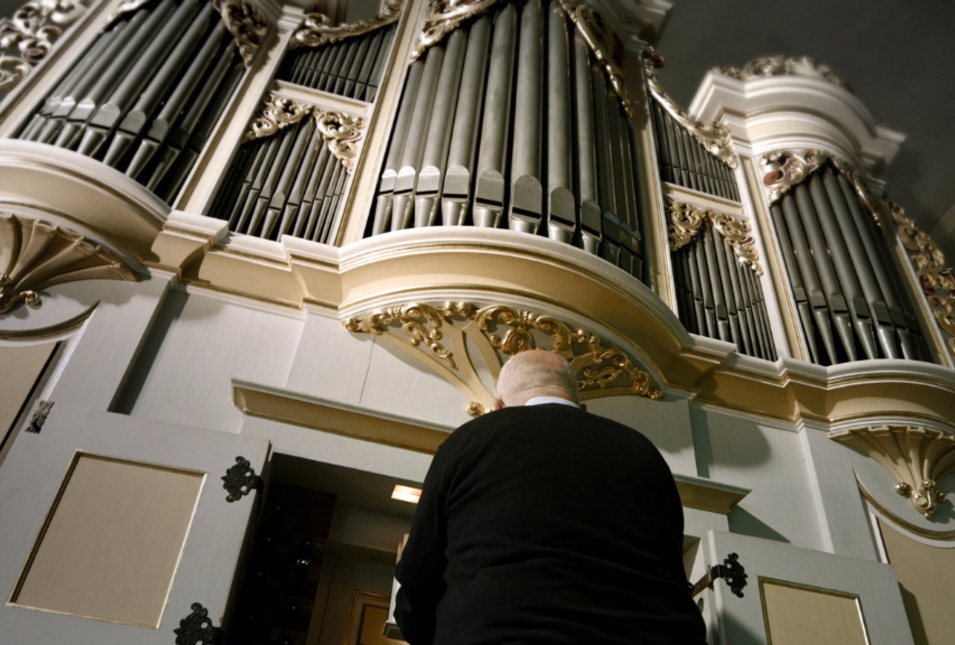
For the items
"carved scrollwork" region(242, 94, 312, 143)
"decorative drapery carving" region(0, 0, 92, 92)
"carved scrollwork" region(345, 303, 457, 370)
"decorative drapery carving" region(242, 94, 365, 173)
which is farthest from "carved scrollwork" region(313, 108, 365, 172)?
"decorative drapery carving" region(0, 0, 92, 92)

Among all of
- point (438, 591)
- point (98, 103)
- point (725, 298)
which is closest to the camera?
point (438, 591)

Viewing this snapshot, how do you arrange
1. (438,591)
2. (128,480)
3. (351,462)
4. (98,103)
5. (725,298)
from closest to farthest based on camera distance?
(438,591) < (128,480) < (351,462) < (98,103) < (725,298)

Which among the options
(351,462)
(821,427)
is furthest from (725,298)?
(351,462)

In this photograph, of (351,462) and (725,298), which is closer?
(351,462)

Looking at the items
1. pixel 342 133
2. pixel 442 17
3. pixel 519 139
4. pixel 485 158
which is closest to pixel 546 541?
pixel 485 158

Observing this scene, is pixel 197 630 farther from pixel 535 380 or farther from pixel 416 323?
pixel 416 323

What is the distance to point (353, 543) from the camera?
11.4ft

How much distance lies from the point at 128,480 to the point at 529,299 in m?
1.80

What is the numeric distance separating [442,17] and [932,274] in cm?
383

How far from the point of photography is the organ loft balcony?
3516 mm

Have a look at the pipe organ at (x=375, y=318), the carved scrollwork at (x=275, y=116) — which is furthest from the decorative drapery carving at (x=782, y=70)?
the carved scrollwork at (x=275, y=116)

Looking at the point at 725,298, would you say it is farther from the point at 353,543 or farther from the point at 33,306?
the point at 33,306

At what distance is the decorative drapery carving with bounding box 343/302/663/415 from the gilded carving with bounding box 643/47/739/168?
2721 mm

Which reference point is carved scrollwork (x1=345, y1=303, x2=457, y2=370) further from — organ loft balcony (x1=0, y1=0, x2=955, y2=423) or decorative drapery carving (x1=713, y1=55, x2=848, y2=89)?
decorative drapery carving (x1=713, y1=55, x2=848, y2=89)
